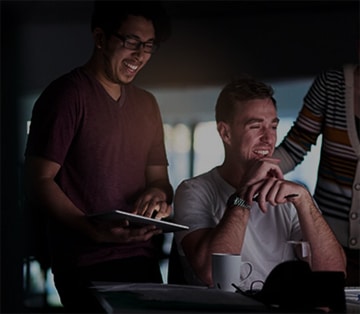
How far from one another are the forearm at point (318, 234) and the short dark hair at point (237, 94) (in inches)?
16.0

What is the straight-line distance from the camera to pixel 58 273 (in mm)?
2762

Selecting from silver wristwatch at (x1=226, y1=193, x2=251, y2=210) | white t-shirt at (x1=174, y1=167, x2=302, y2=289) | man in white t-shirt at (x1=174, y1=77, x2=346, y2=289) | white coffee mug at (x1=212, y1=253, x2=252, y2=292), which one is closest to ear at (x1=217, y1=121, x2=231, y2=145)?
man in white t-shirt at (x1=174, y1=77, x2=346, y2=289)

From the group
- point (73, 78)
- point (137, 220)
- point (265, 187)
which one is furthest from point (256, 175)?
point (73, 78)

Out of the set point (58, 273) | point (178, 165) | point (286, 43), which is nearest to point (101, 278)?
point (58, 273)

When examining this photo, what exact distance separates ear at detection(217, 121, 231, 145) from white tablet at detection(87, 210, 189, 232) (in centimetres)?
38

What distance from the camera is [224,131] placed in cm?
284

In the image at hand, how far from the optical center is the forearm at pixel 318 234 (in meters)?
2.65

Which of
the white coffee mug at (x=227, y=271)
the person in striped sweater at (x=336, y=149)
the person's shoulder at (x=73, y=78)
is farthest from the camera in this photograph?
the person in striped sweater at (x=336, y=149)

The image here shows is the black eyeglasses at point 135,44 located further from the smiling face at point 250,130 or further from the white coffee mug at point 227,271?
the white coffee mug at point 227,271

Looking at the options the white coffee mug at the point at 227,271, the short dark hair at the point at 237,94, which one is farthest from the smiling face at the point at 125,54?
the white coffee mug at the point at 227,271

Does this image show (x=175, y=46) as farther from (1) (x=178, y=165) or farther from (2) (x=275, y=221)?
(2) (x=275, y=221)

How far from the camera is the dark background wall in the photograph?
2801 millimetres

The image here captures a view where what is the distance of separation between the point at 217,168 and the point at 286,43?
55 cm

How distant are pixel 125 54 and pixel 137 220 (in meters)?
0.61
